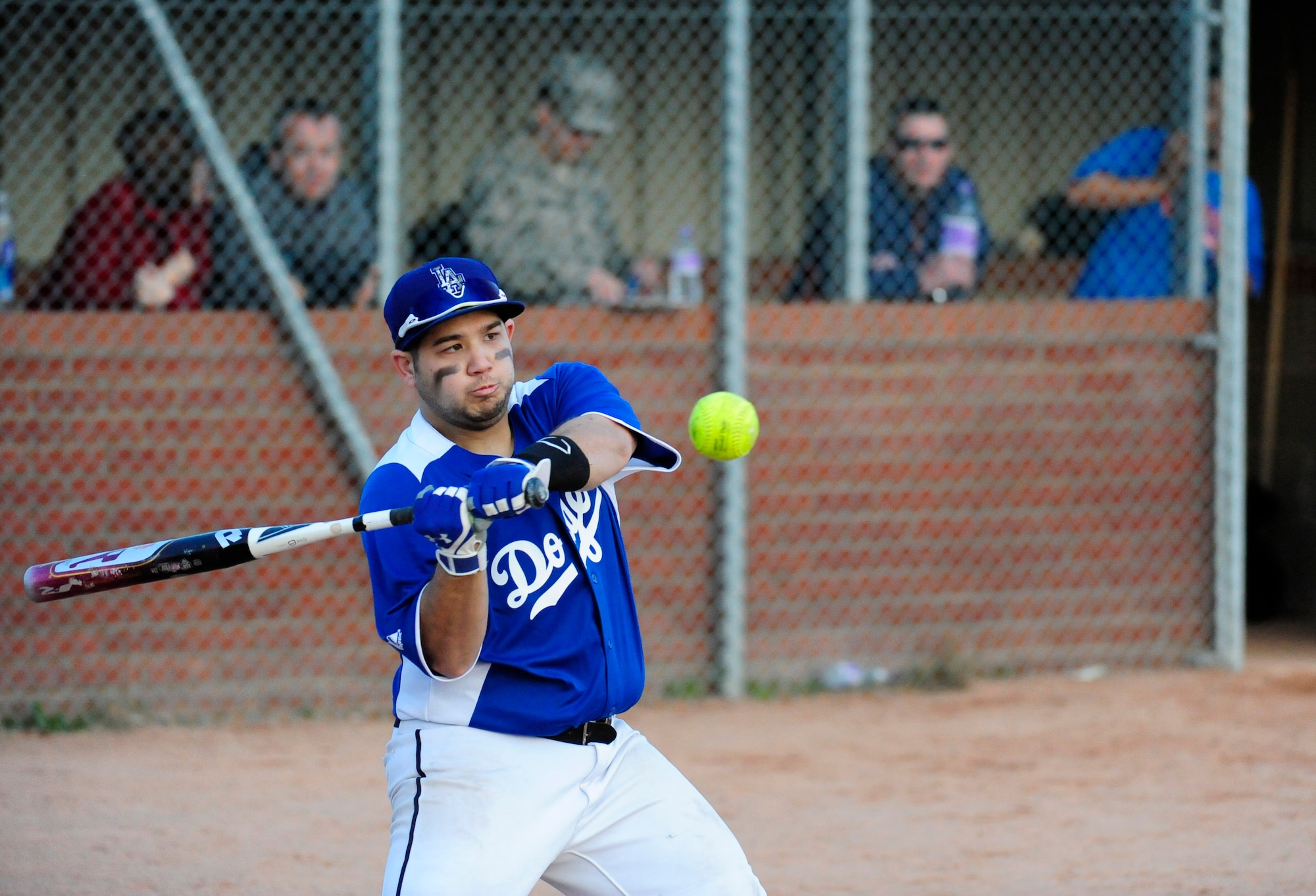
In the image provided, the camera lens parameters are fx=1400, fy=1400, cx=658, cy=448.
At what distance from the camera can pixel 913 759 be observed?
5340 mm

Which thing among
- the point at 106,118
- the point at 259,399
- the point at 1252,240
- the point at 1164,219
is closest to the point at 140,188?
the point at 259,399

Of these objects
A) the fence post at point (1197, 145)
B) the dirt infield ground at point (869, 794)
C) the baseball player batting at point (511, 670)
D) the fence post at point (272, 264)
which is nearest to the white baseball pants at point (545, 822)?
the baseball player batting at point (511, 670)

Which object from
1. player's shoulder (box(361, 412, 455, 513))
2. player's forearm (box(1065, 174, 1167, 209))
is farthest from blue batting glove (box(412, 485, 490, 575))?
player's forearm (box(1065, 174, 1167, 209))

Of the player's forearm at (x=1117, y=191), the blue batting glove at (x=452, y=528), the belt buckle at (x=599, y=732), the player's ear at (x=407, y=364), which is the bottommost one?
the belt buckle at (x=599, y=732)

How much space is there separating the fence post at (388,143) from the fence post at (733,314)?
4.66ft

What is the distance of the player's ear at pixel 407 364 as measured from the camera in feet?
9.59

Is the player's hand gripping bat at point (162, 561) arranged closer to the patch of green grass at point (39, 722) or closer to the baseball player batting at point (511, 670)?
the baseball player batting at point (511, 670)

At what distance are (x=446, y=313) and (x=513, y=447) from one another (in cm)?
38

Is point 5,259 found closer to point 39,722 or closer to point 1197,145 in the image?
point 39,722

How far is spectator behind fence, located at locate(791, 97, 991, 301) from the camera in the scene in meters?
6.35

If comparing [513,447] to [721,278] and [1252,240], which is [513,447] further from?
[1252,240]

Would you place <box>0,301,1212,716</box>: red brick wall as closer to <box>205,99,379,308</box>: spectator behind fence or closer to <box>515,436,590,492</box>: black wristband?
<box>205,99,379,308</box>: spectator behind fence

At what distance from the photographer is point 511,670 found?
2820mm

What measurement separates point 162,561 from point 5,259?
138 inches
